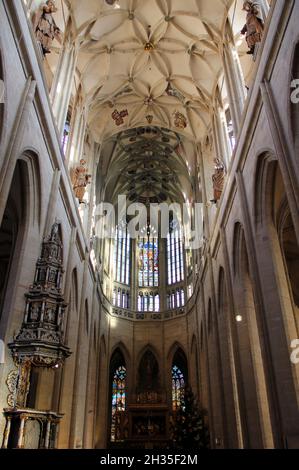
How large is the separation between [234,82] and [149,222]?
18790 mm

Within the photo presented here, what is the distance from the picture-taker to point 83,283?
1677 centimetres

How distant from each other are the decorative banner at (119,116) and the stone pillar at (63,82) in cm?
621

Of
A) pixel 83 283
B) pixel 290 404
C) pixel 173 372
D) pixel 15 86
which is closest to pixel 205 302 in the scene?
pixel 83 283

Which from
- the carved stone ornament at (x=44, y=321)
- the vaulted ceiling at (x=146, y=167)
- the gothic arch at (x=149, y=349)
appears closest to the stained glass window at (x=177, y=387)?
the gothic arch at (x=149, y=349)

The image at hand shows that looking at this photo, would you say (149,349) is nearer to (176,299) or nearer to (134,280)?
(176,299)

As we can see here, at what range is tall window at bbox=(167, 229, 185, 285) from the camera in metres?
28.8

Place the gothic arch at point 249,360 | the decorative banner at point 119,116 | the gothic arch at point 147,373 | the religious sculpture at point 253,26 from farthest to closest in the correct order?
the gothic arch at point 147,373 < the decorative banner at point 119,116 < the gothic arch at point 249,360 < the religious sculpture at point 253,26

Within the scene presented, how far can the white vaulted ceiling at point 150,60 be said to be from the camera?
50.7ft

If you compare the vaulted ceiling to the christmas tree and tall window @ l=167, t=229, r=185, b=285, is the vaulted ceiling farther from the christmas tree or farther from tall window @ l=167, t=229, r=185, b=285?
the christmas tree

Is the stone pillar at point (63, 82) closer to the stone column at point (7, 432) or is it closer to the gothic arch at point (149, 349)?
the stone column at point (7, 432)

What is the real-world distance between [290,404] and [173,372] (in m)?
18.8

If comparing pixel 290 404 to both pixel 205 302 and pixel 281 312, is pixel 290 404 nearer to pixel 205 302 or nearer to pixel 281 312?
pixel 281 312

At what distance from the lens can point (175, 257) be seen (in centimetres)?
2959

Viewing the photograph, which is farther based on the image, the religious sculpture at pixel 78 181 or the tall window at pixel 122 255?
the tall window at pixel 122 255
